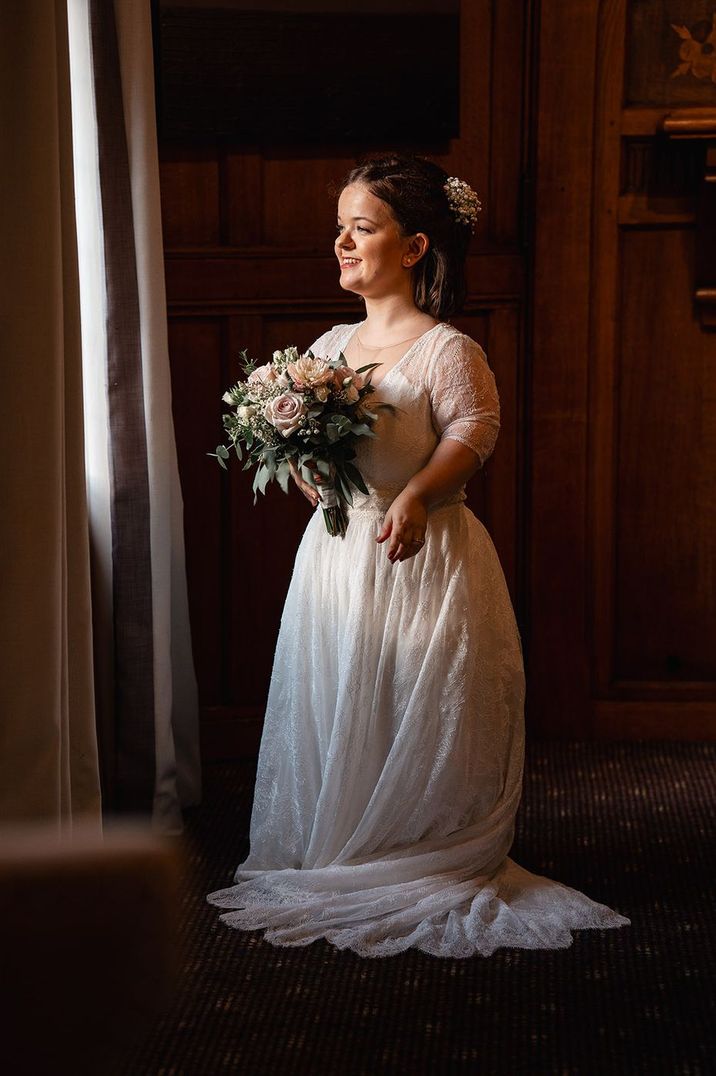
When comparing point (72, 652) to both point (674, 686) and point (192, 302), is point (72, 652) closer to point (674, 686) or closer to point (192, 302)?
point (192, 302)

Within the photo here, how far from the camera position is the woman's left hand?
269 cm

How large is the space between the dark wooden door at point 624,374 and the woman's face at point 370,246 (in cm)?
114

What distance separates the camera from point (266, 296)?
12.7 feet

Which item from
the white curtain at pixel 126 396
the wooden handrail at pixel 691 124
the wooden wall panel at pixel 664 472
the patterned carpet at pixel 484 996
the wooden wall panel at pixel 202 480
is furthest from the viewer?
the wooden wall panel at pixel 664 472

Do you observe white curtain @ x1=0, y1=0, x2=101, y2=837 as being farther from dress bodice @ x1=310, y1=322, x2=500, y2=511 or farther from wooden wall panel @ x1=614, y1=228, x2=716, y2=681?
wooden wall panel @ x1=614, y1=228, x2=716, y2=681

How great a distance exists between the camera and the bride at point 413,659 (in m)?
2.81

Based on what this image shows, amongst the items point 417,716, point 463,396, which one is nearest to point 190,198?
point 463,396

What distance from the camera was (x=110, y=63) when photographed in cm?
315

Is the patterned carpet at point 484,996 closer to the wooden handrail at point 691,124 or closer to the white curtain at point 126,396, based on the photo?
the white curtain at point 126,396

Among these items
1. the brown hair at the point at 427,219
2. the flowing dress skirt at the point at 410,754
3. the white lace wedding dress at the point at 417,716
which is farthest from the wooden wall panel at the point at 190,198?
the flowing dress skirt at the point at 410,754

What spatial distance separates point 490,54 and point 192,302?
3.85ft

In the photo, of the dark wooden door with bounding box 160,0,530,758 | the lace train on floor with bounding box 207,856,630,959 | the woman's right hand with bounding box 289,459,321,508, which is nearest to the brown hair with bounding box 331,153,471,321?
the woman's right hand with bounding box 289,459,321,508

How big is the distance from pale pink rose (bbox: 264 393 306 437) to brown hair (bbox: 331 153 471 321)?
44 centimetres

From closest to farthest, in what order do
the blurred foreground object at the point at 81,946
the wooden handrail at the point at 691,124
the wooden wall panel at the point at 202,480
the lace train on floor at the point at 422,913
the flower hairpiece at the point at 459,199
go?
the blurred foreground object at the point at 81,946 < the lace train on floor at the point at 422,913 < the flower hairpiece at the point at 459,199 < the wooden handrail at the point at 691,124 < the wooden wall panel at the point at 202,480
